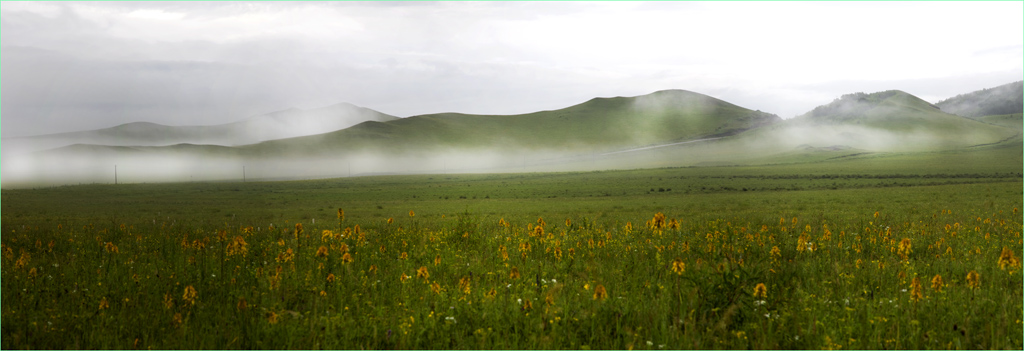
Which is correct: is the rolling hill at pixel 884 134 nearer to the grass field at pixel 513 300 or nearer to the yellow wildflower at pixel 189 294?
the grass field at pixel 513 300

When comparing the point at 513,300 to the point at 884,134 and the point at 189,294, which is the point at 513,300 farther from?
the point at 884,134

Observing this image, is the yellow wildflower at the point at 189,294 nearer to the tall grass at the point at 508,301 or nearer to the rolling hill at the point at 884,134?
the tall grass at the point at 508,301

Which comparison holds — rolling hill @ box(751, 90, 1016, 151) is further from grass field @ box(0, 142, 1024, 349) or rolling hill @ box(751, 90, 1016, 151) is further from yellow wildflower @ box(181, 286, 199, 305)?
yellow wildflower @ box(181, 286, 199, 305)

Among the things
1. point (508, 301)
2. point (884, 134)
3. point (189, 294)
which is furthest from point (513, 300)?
point (884, 134)

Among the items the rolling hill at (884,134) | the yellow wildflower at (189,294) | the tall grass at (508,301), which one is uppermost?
the rolling hill at (884,134)

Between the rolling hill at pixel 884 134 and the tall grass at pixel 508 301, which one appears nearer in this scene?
the tall grass at pixel 508 301

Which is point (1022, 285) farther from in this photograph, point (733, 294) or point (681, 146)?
point (681, 146)

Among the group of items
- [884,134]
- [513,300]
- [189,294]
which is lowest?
[513,300]

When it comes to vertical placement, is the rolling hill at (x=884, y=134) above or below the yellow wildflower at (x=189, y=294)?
above

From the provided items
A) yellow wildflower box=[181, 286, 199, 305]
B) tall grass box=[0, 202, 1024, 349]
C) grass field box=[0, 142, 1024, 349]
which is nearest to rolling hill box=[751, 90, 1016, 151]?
tall grass box=[0, 202, 1024, 349]

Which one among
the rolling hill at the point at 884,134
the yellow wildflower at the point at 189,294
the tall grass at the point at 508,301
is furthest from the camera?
the rolling hill at the point at 884,134

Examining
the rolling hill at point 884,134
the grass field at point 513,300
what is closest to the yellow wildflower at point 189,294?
the grass field at point 513,300

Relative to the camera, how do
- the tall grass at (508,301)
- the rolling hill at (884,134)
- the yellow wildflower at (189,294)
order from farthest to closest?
the rolling hill at (884,134) < the yellow wildflower at (189,294) < the tall grass at (508,301)

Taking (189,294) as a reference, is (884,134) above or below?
above
